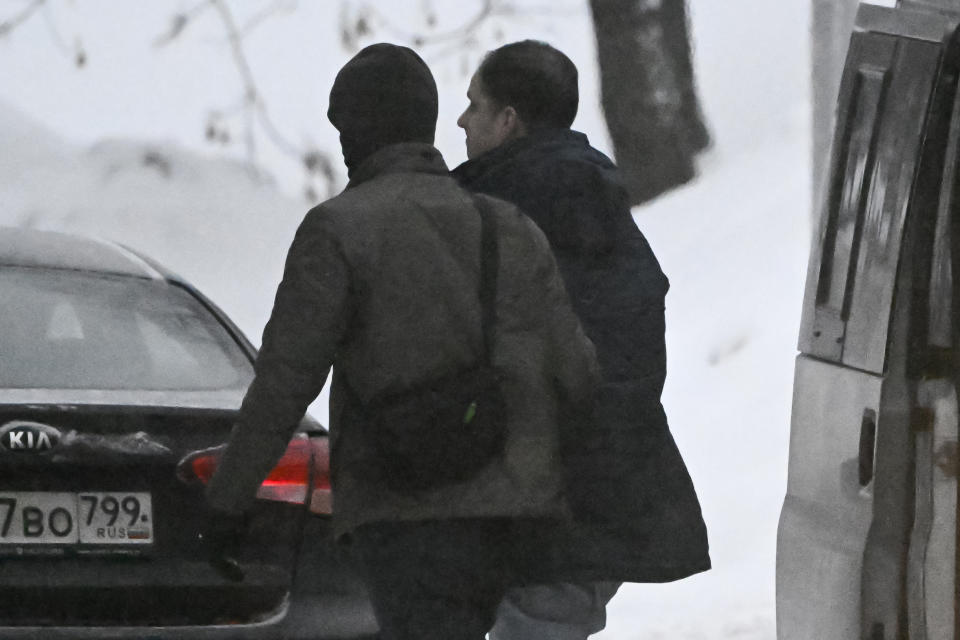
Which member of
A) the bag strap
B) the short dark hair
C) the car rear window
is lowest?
the car rear window

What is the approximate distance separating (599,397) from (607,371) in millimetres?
52

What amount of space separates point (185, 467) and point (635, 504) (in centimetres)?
90

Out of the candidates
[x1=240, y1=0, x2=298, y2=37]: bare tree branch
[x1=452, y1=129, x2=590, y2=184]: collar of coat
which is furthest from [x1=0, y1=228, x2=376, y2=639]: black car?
[x1=240, y1=0, x2=298, y2=37]: bare tree branch

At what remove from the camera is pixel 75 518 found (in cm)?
383

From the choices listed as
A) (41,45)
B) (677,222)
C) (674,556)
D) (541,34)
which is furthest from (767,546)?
(41,45)

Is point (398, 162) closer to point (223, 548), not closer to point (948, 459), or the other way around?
point (223, 548)

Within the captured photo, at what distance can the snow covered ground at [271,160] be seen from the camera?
399 inches

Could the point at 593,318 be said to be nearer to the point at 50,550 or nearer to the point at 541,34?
the point at 50,550

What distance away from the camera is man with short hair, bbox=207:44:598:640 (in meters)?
3.26

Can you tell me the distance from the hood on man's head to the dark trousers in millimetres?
658

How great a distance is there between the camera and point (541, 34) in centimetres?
1059

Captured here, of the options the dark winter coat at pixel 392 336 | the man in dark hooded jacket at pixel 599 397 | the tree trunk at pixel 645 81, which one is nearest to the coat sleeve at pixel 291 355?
the dark winter coat at pixel 392 336

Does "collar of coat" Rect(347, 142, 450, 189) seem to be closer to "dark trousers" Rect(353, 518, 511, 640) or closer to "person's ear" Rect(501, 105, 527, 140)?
"person's ear" Rect(501, 105, 527, 140)

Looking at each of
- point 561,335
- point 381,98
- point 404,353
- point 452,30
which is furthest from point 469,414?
point 452,30
